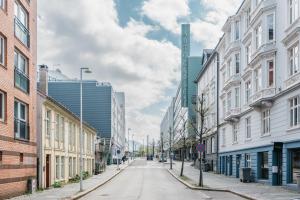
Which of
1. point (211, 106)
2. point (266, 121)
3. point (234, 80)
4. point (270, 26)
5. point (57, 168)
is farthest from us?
point (211, 106)

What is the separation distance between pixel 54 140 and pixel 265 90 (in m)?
14.5

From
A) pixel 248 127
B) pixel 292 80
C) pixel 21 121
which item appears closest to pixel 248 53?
pixel 248 127

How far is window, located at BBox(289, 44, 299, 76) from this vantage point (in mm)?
28700

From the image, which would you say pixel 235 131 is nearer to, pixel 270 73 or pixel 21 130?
pixel 270 73

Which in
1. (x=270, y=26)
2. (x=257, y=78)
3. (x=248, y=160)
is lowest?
(x=248, y=160)

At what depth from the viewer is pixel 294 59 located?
1153 inches

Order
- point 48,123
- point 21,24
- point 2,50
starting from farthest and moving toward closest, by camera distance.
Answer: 1. point 48,123
2. point 21,24
3. point 2,50

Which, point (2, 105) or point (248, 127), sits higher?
point (2, 105)

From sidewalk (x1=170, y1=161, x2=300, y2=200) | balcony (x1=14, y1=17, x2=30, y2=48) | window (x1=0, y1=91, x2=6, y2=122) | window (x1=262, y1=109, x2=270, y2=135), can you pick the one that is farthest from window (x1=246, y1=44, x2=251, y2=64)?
window (x1=0, y1=91, x2=6, y2=122)

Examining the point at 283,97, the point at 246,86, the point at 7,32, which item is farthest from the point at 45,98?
the point at 246,86

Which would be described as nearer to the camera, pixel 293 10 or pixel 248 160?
pixel 293 10

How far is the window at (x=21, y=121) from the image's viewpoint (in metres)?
24.8

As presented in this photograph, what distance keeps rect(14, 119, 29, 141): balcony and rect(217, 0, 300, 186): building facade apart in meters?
14.6

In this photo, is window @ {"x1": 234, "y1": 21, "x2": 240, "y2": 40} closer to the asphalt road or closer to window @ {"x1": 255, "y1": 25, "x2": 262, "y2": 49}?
window @ {"x1": 255, "y1": 25, "x2": 262, "y2": 49}
